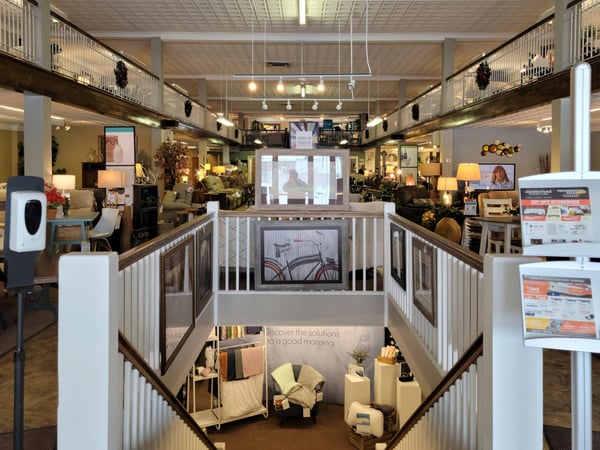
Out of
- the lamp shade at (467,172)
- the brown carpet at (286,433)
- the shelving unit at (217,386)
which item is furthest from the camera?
the lamp shade at (467,172)

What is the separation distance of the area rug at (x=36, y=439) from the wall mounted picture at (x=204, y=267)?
177 cm

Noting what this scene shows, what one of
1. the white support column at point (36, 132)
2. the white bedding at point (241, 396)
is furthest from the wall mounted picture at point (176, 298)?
the white support column at point (36, 132)

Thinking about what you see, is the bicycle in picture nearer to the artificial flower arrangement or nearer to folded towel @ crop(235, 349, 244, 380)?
folded towel @ crop(235, 349, 244, 380)

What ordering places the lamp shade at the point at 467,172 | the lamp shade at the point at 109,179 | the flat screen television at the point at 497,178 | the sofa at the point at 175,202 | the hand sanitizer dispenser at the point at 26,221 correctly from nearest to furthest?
the hand sanitizer dispenser at the point at 26,221, the lamp shade at the point at 109,179, the lamp shade at the point at 467,172, the sofa at the point at 175,202, the flat screen television at the point at 497,178

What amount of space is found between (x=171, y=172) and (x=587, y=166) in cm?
1316

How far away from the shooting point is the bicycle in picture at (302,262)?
5770mm

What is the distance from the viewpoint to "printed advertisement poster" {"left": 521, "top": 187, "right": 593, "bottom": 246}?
1.95 metres

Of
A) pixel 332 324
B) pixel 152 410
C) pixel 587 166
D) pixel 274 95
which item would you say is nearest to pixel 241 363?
pixel 332 324

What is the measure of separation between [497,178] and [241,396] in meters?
9.81

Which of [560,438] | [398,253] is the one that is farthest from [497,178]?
[560,438]

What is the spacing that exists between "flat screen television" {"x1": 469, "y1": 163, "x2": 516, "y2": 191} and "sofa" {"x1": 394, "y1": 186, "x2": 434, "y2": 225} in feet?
9.36

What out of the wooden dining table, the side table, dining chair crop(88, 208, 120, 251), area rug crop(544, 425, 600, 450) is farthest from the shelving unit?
area rug crop(544, 425, 600, 450)

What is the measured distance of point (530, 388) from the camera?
220 centimetres

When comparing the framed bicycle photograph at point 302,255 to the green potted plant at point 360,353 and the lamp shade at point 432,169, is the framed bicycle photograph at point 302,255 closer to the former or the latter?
the green potted plant at point 360,353
